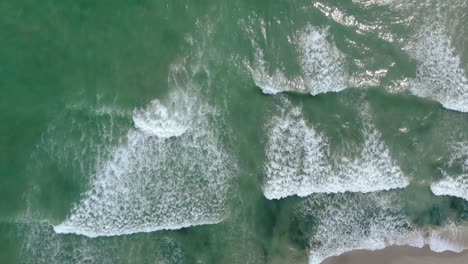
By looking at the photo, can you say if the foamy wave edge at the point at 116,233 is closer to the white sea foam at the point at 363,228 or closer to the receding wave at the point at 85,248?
the receding wave at the point at 85,248

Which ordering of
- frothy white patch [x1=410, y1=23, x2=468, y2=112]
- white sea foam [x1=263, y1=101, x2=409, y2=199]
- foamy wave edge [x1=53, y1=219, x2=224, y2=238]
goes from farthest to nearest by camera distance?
1. frothy white patch [x1=410, y1=23, x2=468, y2=112]
2. white sea foam [x1=263, y1=101, x2=409, y2=199]
3. foamy wave edge [x1=53, y1=219, x2=224, y2=238]

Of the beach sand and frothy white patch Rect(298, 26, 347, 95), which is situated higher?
frothy white patch Rect(298, 26, 347, 95)

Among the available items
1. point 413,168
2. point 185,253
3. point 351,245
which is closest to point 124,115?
point 185,253

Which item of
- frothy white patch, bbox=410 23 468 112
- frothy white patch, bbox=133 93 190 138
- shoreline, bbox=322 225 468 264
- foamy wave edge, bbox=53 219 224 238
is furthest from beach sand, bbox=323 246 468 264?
frothy white patch, bbox=133 93 190 138

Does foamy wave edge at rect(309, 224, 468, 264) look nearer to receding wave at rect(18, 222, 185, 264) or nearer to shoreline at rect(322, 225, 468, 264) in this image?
shoreline at rect(322, 225, 468, 264)

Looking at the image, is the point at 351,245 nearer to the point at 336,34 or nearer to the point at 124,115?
the point at 336,34

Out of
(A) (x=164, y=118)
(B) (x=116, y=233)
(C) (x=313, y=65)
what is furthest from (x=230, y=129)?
(B) (x=116, y=233)
